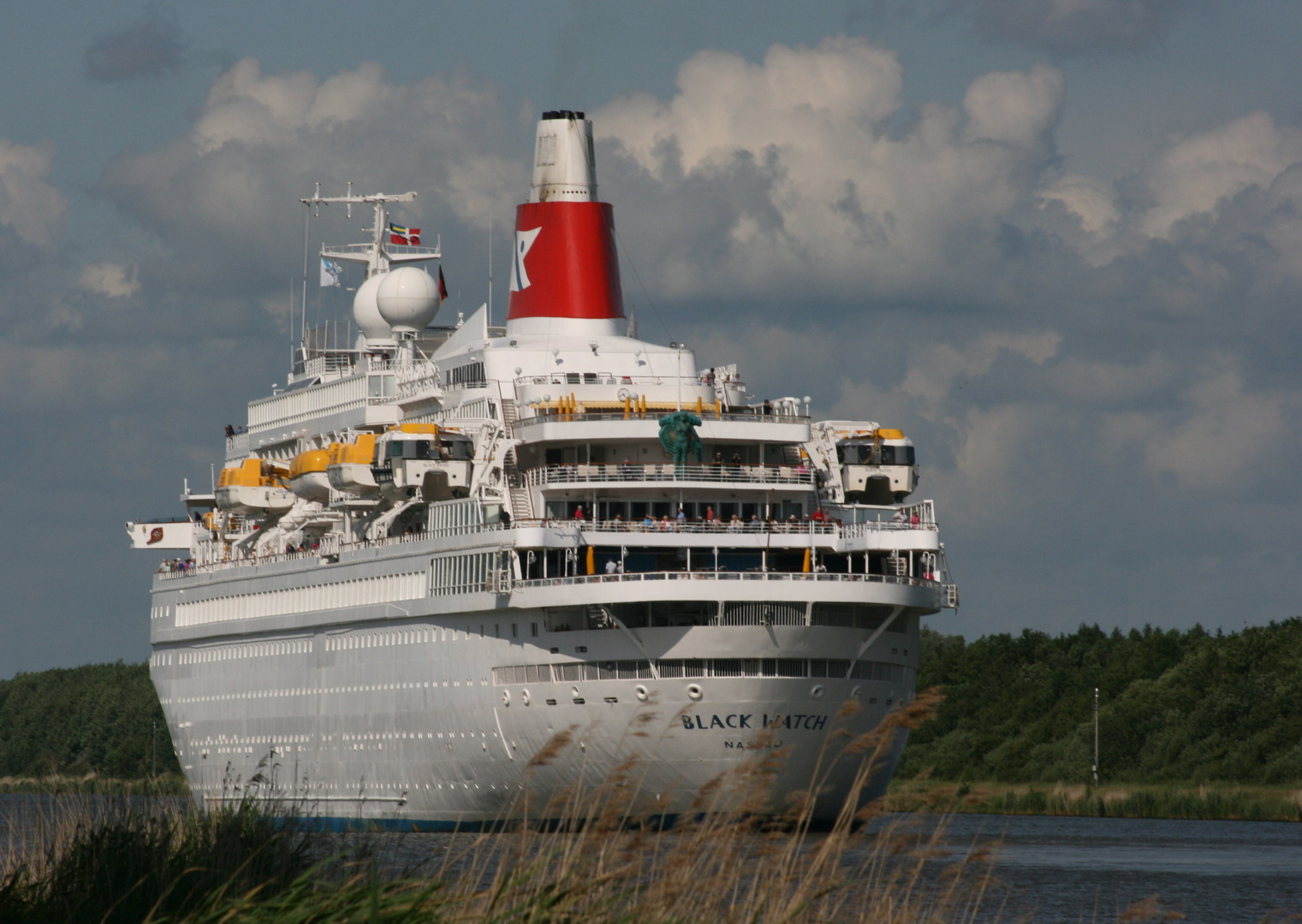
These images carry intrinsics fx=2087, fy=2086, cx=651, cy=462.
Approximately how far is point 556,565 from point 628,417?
478 centimetres

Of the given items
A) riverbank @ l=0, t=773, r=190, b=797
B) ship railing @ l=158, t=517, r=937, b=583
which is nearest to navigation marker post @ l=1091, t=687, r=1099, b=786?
ship railing @ l=158, t=517, r=937, b=583

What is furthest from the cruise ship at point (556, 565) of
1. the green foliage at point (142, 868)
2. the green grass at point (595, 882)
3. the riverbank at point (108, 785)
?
the green grass at point (595, 882)

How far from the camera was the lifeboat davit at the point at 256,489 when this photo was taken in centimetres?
7612

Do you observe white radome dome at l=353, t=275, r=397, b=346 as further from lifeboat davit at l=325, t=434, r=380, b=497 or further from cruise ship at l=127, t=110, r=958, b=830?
lifeboat davit at l=325, t=434, r=380, b=497

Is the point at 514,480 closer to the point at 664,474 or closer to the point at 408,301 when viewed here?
the point at 664,474

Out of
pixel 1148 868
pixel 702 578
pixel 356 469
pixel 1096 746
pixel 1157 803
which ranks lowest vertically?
pixel 1148 868

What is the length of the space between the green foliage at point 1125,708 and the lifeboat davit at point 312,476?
115 ft

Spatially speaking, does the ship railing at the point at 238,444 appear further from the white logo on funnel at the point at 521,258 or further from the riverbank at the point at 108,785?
the riverbank at the point at 108,785

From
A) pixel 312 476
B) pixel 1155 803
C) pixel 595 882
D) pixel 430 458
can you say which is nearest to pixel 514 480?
pixel 430 458

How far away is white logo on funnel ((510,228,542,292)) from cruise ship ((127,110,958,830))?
0.47ft

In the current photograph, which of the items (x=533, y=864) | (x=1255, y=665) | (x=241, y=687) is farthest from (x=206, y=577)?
(x=533, y=864)

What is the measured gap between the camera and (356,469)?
64.9 m

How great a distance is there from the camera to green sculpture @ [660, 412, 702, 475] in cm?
5662

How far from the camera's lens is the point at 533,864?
19109mm
